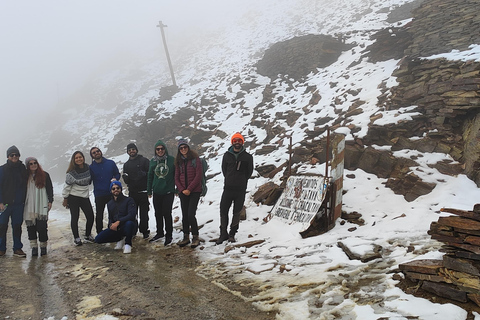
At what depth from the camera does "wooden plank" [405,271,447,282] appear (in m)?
3.05

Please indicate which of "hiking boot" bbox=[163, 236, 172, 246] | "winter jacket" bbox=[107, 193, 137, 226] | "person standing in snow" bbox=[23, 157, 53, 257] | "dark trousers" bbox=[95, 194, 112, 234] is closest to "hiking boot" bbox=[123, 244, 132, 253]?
"winter jacket" bbox=[107, 193, 137, 226]

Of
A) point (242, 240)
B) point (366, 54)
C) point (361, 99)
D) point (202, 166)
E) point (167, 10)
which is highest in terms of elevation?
point (167, 10)

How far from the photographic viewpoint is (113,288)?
4066 mm

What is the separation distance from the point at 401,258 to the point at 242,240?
2933 mm

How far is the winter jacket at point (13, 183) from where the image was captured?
5586 mm

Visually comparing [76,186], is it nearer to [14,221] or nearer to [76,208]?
[76,208]

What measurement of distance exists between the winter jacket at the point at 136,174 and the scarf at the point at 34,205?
165 centimetres

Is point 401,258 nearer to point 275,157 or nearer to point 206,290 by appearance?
point 206,290

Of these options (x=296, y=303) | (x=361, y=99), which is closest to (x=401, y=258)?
(x=296, y=303)

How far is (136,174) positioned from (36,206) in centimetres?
201

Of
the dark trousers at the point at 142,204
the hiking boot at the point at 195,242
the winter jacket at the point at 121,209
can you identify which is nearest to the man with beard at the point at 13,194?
the winter jacket at the point at 121,209

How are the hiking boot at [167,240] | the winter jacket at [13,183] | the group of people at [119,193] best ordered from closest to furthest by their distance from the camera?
the winter jacket at [13,183], the group of people at [119,193], the hiking boot at [167,240]

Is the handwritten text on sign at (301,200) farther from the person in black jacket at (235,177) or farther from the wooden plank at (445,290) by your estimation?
the wooden plank at (445,290)

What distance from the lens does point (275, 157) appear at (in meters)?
9.95
